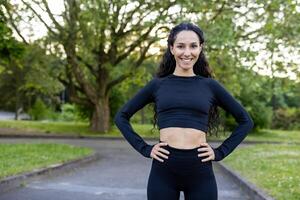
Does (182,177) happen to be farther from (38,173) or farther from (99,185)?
(38,173)

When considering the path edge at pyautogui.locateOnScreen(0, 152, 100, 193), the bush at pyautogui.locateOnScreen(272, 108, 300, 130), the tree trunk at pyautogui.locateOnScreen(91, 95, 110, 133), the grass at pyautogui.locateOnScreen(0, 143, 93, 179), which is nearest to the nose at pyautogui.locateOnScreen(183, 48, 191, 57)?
the path edge at pyautogui.locateOnScreen(0, 152, 100, 193)

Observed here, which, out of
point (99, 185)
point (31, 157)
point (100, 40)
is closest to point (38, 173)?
point (99, 185)

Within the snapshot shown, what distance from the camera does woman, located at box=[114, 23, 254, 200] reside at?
131 inches

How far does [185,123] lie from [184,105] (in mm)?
114

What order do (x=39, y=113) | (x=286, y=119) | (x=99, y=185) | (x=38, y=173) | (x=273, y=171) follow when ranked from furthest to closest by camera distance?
(x=39, y=113), (x=286, y=119), (x=273, y=171), (x=38, y=173), (x=99, y=185)

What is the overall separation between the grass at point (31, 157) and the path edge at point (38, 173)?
15 cm

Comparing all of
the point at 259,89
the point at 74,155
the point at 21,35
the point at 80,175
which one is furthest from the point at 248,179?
the point at 21,35

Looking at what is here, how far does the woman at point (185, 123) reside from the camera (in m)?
3.33

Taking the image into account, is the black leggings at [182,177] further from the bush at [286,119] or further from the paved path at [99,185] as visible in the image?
the bush at [286,119]

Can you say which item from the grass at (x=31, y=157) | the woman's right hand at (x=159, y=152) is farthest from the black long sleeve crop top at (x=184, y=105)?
the grass at (x=31, y=157)

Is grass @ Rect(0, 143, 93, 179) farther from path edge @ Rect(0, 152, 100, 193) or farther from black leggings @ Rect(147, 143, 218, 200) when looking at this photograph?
black leggings @ Rect(147, 143, 218, 200)

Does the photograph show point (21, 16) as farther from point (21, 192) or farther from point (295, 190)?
point (295, 190)

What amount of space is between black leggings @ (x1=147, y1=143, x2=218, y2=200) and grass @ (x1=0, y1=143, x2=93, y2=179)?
244 inches

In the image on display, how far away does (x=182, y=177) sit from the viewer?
3.35m
